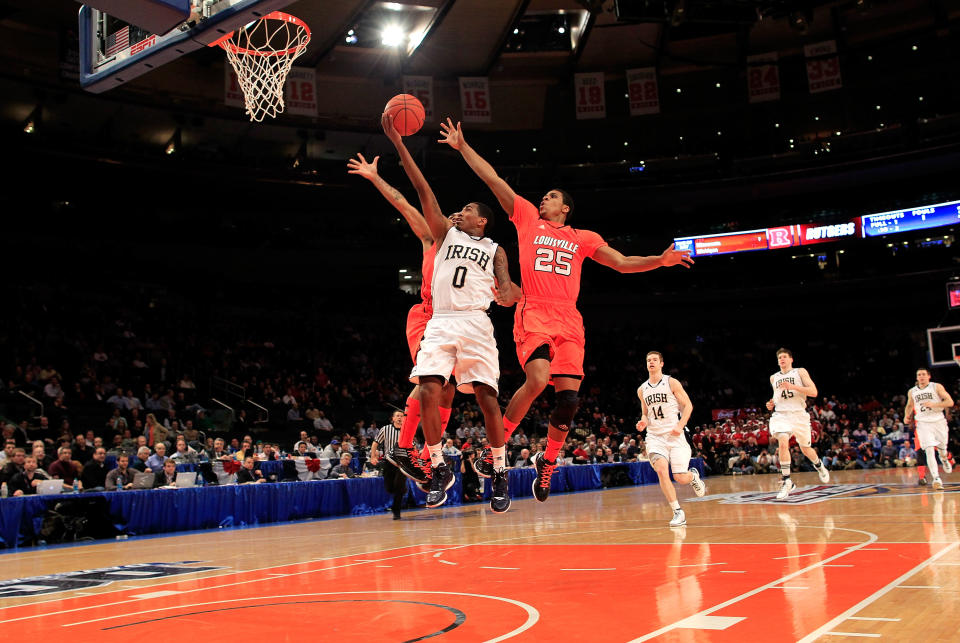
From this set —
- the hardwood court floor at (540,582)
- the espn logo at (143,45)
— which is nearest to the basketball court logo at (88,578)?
the hardwood court floor at (540,582)

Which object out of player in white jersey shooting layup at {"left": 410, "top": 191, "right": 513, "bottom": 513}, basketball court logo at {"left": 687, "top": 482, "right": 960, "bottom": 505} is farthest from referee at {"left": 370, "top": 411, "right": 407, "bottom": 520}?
player in white jersey shooting layup at {"left": 410, "top": 191, "right": 513, "bottom": 513}

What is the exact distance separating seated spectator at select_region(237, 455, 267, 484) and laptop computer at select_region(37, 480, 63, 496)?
347cm

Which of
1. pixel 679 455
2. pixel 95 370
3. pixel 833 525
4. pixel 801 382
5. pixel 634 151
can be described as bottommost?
pixel 833 525

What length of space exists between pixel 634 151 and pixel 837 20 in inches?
351

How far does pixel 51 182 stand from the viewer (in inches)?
1071

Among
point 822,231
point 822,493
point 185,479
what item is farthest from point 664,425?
point 822,231

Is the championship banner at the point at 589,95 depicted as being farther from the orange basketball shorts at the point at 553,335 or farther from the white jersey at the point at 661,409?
the orange basketball shorts at the point at 553,335

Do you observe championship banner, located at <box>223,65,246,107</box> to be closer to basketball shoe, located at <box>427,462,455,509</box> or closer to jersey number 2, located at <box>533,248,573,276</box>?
jersey number 2, located at <box>533,248,573,276</box>

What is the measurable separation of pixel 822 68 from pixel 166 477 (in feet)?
87.9

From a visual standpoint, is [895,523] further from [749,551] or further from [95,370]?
[95,370]

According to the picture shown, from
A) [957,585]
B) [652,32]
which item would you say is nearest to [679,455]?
[957,585]

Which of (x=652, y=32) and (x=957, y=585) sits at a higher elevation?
(x=652, y=32)

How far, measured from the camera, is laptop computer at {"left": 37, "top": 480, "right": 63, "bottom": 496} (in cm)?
1262

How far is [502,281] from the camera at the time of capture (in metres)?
5.86
